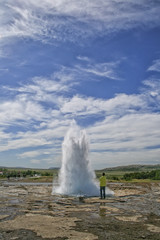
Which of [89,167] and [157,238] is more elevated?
[89,167]

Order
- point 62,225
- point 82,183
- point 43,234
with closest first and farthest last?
point 43,234 < point 62,225 < point 82,183

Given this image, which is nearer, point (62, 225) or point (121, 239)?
point (121, 239)

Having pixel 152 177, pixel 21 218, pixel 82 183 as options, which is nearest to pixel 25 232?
pixel 21 218

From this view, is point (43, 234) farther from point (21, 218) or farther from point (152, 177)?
point (152, 177)

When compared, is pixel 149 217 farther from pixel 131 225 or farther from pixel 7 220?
pixel 7 220

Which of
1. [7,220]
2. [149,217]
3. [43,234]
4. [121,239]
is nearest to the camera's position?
[121,239]

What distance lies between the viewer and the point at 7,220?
13406 mm

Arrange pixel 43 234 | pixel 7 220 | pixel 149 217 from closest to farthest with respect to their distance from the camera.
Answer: pixel 43 234
pixel 7 220
pixel 149 217

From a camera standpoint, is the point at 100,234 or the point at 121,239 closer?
the point at 121,239

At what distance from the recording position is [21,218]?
45.9ft

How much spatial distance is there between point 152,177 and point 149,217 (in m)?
82.1

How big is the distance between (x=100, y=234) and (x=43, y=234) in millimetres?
2583

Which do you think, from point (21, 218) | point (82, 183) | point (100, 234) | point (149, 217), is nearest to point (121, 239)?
point (100, 234)

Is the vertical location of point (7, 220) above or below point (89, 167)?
below
